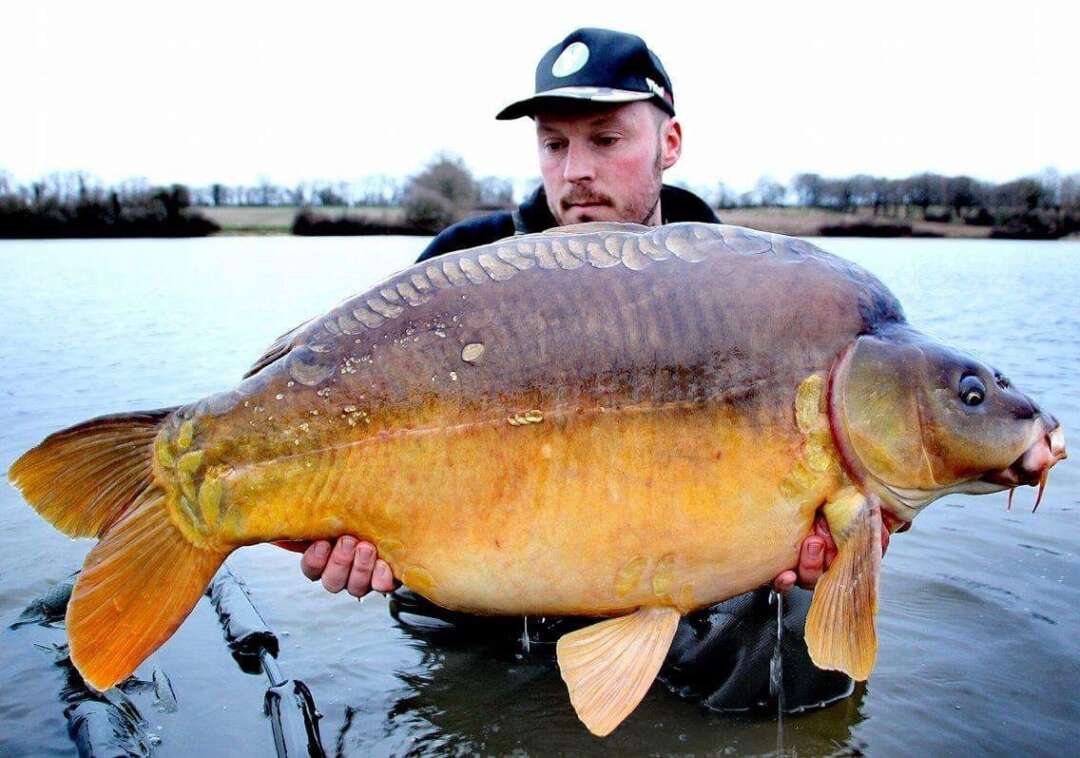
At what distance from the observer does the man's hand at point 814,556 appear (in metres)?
2.14

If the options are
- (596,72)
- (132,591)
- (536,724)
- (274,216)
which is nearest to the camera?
(132,591)

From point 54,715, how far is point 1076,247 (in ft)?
168

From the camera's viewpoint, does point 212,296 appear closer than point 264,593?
No

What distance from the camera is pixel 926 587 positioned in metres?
4.38

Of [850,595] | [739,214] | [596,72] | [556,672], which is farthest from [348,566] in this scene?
[739,214]

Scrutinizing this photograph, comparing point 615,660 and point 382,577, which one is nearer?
point 615,660

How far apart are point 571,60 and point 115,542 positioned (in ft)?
7.87

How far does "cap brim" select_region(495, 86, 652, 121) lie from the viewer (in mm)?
3332

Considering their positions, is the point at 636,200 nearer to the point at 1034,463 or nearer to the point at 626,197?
the point at 626,197

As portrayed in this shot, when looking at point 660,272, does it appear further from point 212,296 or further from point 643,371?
point 212,296

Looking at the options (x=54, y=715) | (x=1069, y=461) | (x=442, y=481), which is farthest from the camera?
(x=1069, y=461)

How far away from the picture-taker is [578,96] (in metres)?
3.32

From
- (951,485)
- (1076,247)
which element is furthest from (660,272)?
(1076,247)

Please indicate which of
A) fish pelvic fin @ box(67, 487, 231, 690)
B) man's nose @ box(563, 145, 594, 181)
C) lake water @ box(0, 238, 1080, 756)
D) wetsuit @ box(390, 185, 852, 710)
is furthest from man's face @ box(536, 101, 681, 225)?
fish pelvic fin @ box(67, 487, 231, 690)
